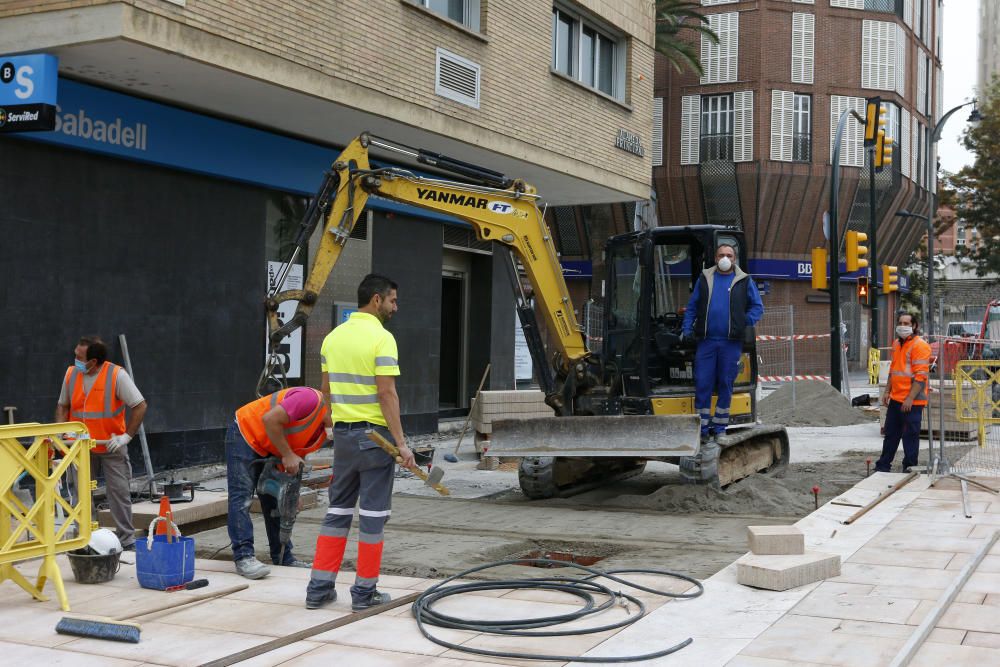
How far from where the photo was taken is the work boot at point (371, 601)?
20.8 ft

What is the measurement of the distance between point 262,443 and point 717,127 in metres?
36.9

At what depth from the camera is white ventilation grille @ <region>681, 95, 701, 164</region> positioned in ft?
138

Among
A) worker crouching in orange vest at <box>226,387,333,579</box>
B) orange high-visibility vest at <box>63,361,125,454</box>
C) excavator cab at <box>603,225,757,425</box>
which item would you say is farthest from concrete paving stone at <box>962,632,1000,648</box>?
orange high-visibility vest at <box>63,361,125,454</box>

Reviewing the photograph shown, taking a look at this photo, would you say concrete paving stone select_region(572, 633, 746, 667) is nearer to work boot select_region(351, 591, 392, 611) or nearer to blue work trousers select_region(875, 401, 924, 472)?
work boot select_region(351, 591, 392, 611)

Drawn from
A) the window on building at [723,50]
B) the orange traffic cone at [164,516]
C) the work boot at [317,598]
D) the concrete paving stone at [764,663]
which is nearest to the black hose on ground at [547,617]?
the concrete paving stone at [764,663]

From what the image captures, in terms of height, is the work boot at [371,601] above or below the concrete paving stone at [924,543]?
below

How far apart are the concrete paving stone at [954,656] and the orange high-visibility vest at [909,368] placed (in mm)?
7123

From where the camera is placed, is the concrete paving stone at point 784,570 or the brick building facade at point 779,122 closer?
the concrete paving stone at point 784,570

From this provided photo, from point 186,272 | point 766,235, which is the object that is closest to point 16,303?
point 186,272

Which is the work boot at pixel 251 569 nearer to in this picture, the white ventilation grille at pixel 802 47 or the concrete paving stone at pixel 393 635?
the concrete paving stone at pixel 393 635

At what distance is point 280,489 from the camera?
7.44 m

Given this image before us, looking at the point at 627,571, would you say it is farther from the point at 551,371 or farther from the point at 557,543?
the point at 551,371

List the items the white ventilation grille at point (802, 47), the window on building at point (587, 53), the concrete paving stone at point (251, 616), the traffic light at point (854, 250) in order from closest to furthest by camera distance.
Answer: the concrete paving stone at point (251, 616)
the window on building at point (587, 53)
the traffic light at point (854, 250)
the white ventilation grille at point (802, 47)

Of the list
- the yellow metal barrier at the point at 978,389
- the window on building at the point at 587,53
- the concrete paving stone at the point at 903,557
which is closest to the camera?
the concrete paving stone at the point at 903,557
